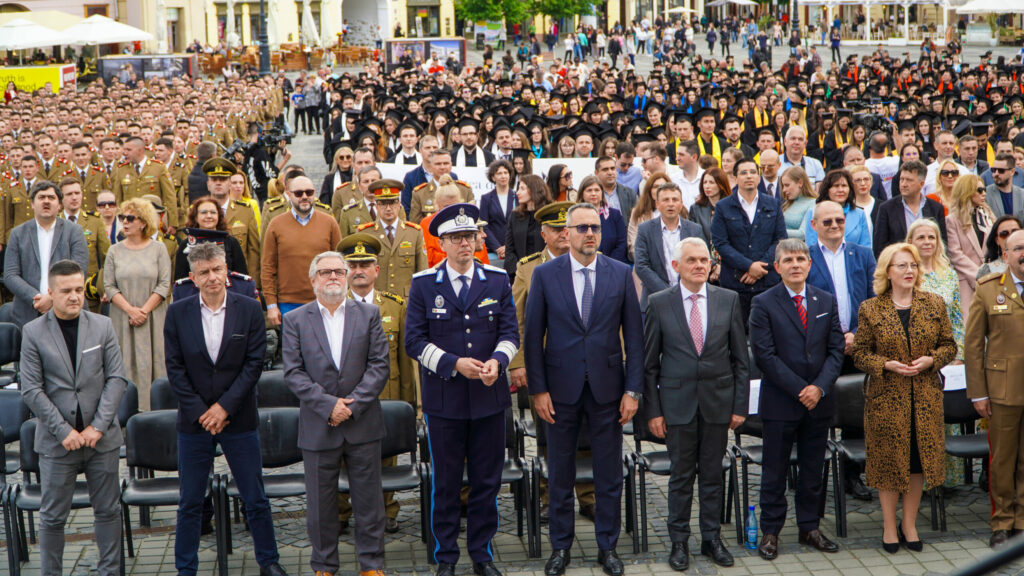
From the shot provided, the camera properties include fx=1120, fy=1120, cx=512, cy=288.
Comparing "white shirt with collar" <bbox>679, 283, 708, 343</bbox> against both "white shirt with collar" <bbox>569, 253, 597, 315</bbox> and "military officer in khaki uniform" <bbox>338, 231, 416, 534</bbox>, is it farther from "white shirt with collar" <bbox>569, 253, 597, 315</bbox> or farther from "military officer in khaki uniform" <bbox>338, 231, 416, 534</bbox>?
"military officer in khaki uniform" <bbox>338, 231, 416, 534</bbox>

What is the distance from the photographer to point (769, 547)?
6.27 metres

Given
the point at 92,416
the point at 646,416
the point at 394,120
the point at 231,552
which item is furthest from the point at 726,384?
the point at 394,120

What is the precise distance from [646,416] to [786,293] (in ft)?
3.50

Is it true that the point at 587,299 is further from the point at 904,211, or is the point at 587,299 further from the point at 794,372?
the point at 904,211


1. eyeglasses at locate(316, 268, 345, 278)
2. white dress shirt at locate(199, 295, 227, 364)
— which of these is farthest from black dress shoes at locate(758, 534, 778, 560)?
white dress shirt at locate(199, 295, 227, 364)

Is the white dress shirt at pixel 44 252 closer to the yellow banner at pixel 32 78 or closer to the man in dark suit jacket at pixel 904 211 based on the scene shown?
the man in dark suit jacket at pixel 904 211

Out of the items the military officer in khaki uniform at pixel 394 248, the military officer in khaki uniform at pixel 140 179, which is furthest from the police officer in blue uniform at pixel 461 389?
the military officer in khaki uniform at pixel 140 179

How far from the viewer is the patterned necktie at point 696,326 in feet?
20.3

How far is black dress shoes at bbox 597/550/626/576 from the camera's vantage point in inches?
238

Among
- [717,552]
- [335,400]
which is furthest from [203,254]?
[717,552]

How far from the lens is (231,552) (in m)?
6.51

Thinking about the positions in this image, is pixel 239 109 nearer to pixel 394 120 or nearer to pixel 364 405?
pixel 394 120

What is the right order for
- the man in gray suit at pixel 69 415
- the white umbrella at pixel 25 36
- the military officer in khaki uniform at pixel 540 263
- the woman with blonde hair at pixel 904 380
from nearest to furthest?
A: the man in gray suit at pixel 69 415
the woman with blonde hair at pixel 904 380
the military officer in khaki uniform at pixel 540 263
the white umbrella at pixel 25 36

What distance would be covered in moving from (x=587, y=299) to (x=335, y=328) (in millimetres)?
1388
